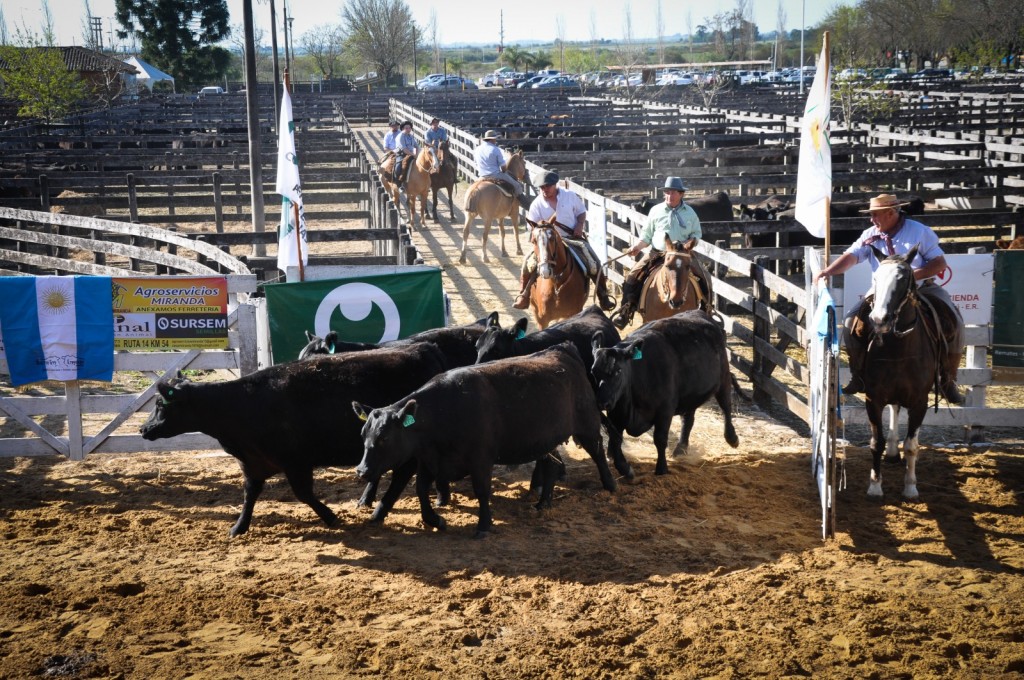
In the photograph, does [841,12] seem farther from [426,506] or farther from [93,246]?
[426,506]

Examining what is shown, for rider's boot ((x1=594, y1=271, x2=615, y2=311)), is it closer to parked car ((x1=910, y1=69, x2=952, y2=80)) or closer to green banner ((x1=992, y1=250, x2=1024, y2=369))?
green banner ((x1=992, y1=250, x2=1024, y2=369))

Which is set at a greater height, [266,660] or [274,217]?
[274,217]

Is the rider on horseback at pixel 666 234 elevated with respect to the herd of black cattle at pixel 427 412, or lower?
elevated

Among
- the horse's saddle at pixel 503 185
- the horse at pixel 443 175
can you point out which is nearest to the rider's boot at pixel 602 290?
the horse's saddle at pixel 503 185

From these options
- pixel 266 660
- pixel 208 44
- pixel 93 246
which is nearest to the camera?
pixel 266 660

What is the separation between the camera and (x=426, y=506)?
7637 millimetres

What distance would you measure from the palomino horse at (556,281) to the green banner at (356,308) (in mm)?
2281

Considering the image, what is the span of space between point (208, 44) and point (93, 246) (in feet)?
284

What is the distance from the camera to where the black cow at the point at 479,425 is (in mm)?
7203

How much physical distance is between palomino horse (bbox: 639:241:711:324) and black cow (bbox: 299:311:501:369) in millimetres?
2406

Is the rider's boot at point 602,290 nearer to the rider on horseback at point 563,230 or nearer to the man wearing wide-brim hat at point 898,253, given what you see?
the rider on horseback at point 563,230

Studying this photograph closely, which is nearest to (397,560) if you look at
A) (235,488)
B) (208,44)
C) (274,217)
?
(235,488)

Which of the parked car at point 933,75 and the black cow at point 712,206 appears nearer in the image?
the black cow at point 712,206

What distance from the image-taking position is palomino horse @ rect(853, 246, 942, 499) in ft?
25.9
